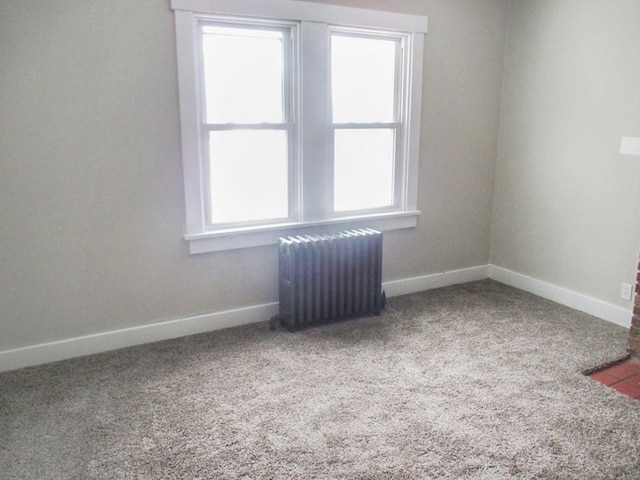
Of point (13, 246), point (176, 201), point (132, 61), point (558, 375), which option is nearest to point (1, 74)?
point (132, 61)

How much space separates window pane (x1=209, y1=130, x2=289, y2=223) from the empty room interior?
2cm

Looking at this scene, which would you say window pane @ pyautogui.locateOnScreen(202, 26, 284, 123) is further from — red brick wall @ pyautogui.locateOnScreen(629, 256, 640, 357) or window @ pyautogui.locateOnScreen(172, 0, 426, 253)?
red brick wall @ pyautogui.locateOnScreen(629, 256, 640, 357)

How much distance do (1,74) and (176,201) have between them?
1.12 m

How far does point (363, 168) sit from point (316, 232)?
644mm

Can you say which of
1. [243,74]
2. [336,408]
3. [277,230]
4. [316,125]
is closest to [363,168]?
[316,125]

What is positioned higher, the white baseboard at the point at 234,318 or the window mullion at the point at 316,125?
the window mullion at the point at 316,125

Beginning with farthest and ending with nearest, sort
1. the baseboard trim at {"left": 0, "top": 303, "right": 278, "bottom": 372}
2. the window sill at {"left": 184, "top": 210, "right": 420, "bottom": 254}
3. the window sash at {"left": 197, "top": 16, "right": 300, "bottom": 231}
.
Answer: the window sill at {"left": 184, "top": 210, "right": 420, "bottom": 254} < the window sash at {"left": 197, "top": 16, "right": 300, "bottom": 231} < the baseboard trim at {"left": 0, "top": 303, "right": 278, "bottom": 372}

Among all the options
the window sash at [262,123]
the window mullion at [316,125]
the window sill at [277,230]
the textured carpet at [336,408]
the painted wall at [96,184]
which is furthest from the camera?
the window mullion at [316,125]

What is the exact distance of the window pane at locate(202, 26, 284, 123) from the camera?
3.23 meters

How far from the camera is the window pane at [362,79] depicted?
3.64m

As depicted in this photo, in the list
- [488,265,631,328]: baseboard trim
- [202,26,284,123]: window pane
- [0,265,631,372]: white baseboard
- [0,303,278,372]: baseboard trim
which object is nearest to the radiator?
[0,303,278,372]: baseboard trim

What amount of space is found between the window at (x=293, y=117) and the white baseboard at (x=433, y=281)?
49 centimetres

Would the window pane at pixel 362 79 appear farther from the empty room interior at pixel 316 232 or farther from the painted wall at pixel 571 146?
the painted wall at pixel 571 146

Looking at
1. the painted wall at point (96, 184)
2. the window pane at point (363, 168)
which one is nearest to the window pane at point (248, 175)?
the painted wall at point (96, 184)
